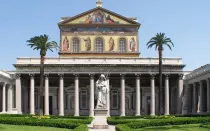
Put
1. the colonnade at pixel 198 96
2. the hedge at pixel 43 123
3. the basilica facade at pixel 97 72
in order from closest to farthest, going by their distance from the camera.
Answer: the hedge at pixel 43 123 → the colonnade at pixel 198 96 → the basilica facade at pixel 97 72

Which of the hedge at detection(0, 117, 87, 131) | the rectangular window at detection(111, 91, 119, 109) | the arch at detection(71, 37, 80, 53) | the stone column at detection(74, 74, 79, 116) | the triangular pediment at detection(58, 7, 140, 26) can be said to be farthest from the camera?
the rectangular window at detection(111, 91, 119, 109)

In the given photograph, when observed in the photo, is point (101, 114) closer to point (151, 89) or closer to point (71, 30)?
point (151, 89)

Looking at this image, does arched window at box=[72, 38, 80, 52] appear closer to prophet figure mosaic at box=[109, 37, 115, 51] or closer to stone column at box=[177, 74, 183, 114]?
prophet figure mosaic at box=[109, 37, 115, 51]

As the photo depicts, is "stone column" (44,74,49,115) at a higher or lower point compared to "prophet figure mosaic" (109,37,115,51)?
lower

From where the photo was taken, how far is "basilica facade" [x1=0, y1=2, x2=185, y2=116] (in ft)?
227

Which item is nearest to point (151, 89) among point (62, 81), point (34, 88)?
point (62, 81)

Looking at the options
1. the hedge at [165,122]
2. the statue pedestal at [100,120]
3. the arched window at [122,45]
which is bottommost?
the hedge at [165,122]

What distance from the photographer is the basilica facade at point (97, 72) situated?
69.1m

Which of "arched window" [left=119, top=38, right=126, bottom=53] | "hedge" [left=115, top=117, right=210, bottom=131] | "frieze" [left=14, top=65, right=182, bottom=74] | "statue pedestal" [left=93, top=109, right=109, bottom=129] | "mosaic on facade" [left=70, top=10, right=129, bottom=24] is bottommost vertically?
"hedge" [left=115, top=117, right=210, bottom=131]

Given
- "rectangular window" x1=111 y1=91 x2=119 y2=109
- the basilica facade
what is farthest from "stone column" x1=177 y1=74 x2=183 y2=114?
"rectangular window" x1=111 y1=91 x2=119 y2=109

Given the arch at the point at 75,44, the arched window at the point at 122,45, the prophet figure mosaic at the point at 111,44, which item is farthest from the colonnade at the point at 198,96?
the arch at the point at 75,44

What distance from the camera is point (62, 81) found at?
69000 millimetres

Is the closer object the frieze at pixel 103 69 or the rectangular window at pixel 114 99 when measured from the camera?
the frieze at pixel 103 69

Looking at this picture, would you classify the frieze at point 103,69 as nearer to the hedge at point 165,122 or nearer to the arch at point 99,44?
the arch at point 99,44
